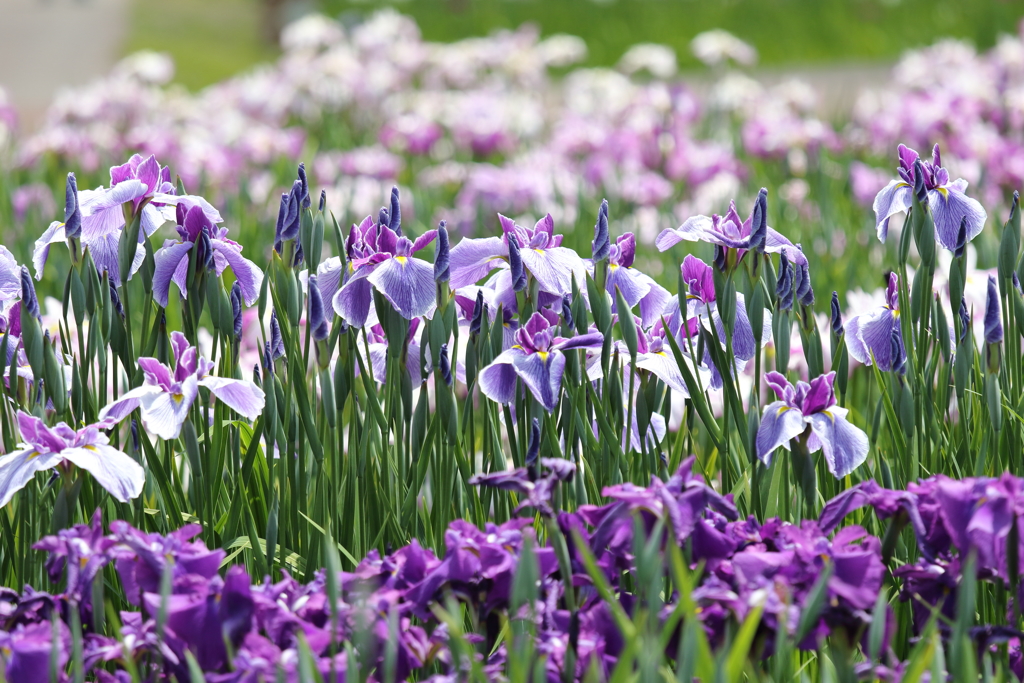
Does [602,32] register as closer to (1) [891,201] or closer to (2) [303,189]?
(1) [891,201]

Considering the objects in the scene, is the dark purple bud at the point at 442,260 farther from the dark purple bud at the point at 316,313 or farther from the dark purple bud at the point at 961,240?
the dark purple bud at the point at 961,240

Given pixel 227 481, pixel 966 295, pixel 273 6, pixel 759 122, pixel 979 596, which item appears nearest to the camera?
pixel 979 596

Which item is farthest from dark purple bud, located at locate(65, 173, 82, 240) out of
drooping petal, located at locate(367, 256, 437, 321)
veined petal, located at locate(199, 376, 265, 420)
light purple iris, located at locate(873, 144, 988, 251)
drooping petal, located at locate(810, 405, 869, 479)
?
light purple iris, located at locate(873, 144, 988, 251)

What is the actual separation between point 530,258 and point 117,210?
2.23ft

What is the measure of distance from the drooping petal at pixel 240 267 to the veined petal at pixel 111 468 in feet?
1.31

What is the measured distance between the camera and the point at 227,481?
69.1 inches

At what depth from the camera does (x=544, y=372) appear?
4.76 ft

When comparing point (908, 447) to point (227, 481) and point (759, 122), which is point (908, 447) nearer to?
point (227, 481)

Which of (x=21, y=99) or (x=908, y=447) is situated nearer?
(x=908, y=447)

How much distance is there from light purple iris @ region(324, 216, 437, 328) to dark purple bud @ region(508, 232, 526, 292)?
0.12 m

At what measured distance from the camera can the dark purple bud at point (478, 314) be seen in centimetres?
156

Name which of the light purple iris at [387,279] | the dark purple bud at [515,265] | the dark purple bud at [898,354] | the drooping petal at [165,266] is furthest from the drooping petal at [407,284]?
the dark purple bud at [898,354]

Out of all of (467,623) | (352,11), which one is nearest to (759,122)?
(467,623)

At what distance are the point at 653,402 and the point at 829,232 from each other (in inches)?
97.1
